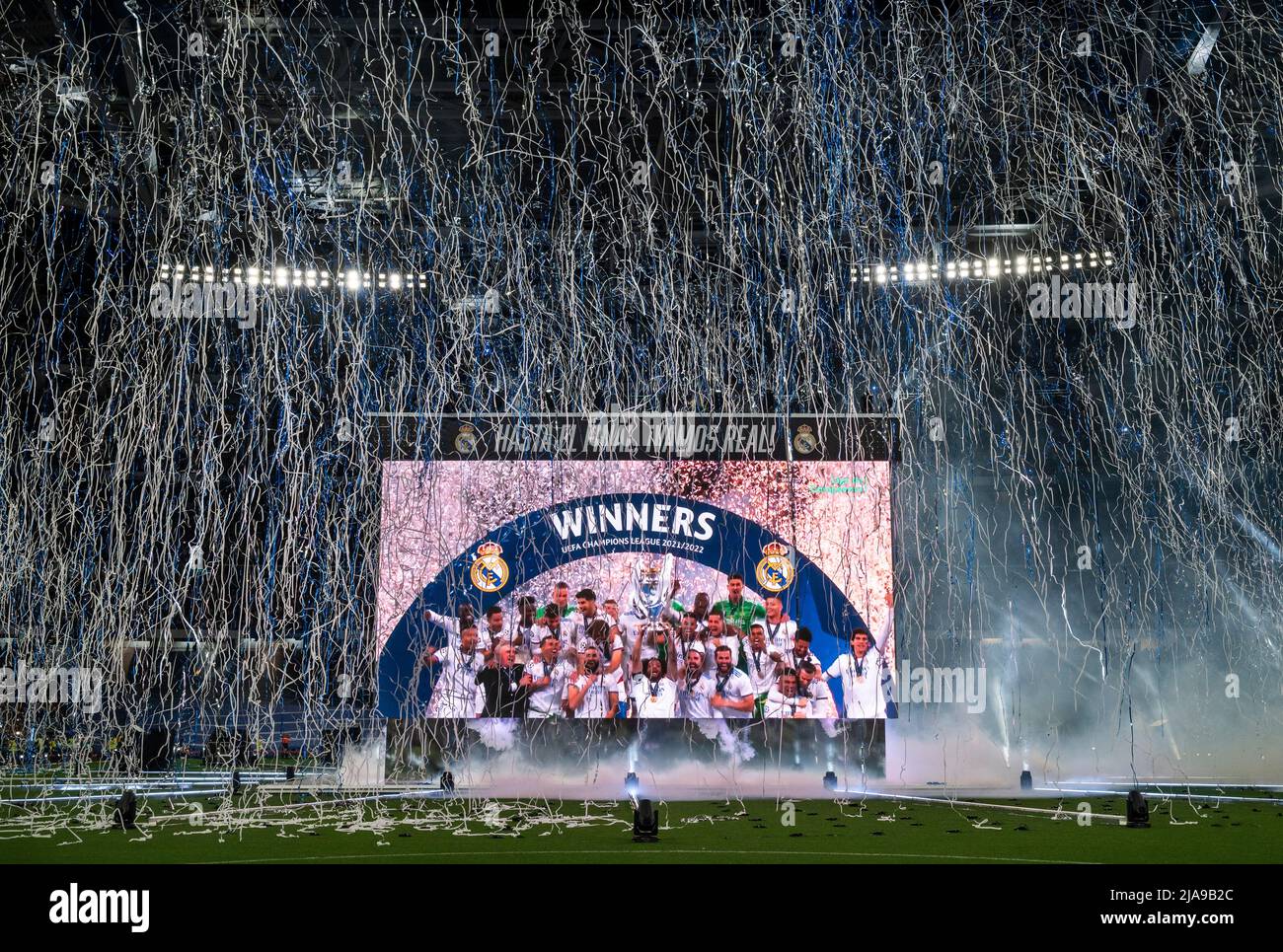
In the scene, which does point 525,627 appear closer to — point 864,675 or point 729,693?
point 729,693

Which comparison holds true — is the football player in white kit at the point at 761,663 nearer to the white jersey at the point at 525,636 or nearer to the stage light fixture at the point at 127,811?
the white jersey at the point at 525,636

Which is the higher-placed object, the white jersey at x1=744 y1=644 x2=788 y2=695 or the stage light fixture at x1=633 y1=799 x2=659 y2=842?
the white jersey at x1=744 y1=644 x2=788 y2=695

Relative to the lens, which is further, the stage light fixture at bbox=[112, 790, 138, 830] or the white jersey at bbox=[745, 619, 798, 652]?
the white jersey at bbox=[745, 619, 798, 652]

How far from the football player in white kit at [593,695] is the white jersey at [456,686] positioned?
29.4 inches

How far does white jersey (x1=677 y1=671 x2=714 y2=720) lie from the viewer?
8.59 meters

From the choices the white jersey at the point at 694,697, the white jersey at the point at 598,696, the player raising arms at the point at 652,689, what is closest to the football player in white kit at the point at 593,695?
the white jersey at the point at 598,696

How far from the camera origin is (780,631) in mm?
8688

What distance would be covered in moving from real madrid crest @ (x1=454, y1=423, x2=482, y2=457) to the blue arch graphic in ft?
2.42

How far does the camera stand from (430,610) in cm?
878

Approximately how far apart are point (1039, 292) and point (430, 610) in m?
6.22

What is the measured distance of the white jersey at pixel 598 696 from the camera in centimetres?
857

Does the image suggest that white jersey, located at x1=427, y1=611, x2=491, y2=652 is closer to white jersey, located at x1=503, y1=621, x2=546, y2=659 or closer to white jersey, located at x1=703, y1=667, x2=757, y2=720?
white jersey, located at x1=503, y1=621, x2=546, y2=659

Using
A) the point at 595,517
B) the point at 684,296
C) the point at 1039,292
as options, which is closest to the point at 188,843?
the point at 595,517

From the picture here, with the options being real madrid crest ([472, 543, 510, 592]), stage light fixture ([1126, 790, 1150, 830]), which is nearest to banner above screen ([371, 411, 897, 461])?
real madrid crest ([472, 543, 510, 592])
